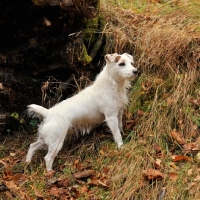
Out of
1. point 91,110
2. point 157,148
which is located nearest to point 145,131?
point 157,148

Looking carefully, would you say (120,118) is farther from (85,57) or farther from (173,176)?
(173,176)

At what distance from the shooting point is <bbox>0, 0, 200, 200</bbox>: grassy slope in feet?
15.4

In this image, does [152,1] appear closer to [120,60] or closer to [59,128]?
[120,60]

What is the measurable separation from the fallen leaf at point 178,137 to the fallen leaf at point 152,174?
0.70 meters

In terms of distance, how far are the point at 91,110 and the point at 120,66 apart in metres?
0.76

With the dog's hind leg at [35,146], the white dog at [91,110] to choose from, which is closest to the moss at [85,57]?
the white dog at [91,110]

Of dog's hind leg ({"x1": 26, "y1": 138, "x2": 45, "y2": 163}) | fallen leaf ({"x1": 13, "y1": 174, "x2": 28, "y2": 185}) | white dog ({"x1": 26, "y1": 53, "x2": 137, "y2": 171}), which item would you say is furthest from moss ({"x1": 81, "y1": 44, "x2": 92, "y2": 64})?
fallen leaf ({"x1": 13, "y1": 174, "x2": 28, "y2": 185})

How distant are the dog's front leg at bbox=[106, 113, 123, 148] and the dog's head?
61cm

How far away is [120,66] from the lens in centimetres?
562

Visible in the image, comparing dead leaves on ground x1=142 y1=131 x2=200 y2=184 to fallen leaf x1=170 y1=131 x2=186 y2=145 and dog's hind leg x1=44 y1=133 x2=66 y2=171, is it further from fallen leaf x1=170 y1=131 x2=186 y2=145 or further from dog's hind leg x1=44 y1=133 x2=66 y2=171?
dog's hind leg x1=44 y1=133 x2=66 y2=171

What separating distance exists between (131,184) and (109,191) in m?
0.28

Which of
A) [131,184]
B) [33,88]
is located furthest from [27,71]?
[131,184]

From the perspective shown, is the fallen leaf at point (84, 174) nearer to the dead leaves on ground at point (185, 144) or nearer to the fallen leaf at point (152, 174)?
the fallen leaf at point (152, 174)

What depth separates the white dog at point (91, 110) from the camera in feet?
18.1
